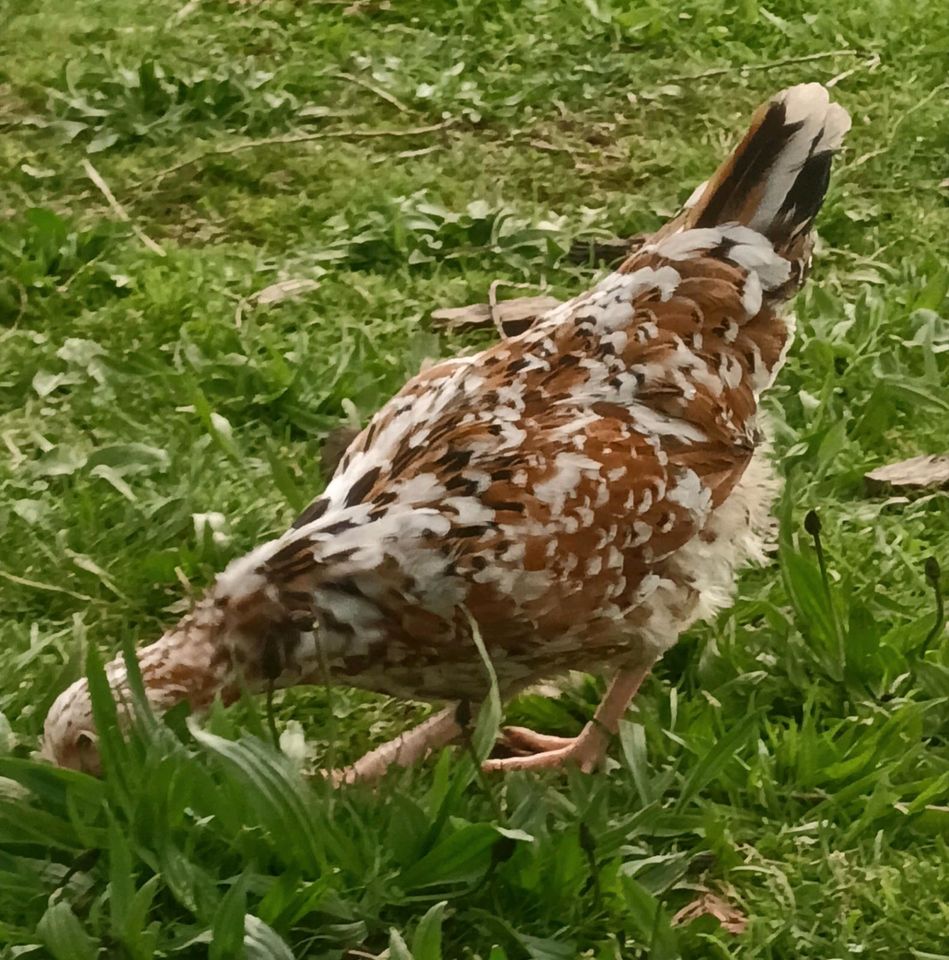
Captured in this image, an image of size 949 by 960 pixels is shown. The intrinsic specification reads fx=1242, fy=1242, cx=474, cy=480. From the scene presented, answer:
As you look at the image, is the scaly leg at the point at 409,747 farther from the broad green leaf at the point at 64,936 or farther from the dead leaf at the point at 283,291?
the dead leaf at the point at 283,291

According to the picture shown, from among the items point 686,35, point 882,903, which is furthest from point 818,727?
point 686,35

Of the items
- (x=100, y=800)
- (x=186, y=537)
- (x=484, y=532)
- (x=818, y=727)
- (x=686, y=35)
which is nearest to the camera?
(x=100, y=800)

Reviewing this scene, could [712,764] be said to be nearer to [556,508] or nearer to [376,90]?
[556,508]

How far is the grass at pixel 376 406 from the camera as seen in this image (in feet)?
5.73

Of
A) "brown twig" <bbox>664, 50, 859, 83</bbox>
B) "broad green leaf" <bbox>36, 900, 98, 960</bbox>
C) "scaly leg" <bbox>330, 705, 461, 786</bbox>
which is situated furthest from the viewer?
"brown twig" <bbox>664, 50, 859, 83</bbox>

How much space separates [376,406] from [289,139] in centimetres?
149

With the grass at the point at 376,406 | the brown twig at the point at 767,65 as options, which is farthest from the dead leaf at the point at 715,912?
the brown twig at the point at 767,65

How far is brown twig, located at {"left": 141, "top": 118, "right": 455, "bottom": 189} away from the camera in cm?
386

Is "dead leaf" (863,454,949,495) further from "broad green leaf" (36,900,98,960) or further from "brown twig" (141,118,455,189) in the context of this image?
"brown twig" (141,118,455,189)

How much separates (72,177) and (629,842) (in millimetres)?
2825

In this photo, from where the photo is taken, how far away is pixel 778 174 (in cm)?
238

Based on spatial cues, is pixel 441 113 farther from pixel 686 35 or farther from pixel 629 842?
pixel 629 842

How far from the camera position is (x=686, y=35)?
4.61 meters

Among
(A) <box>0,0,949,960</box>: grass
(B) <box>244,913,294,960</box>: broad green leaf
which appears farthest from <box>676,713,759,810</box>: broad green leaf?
(B) <box>244,913,294,960</box>: broad green leaf
